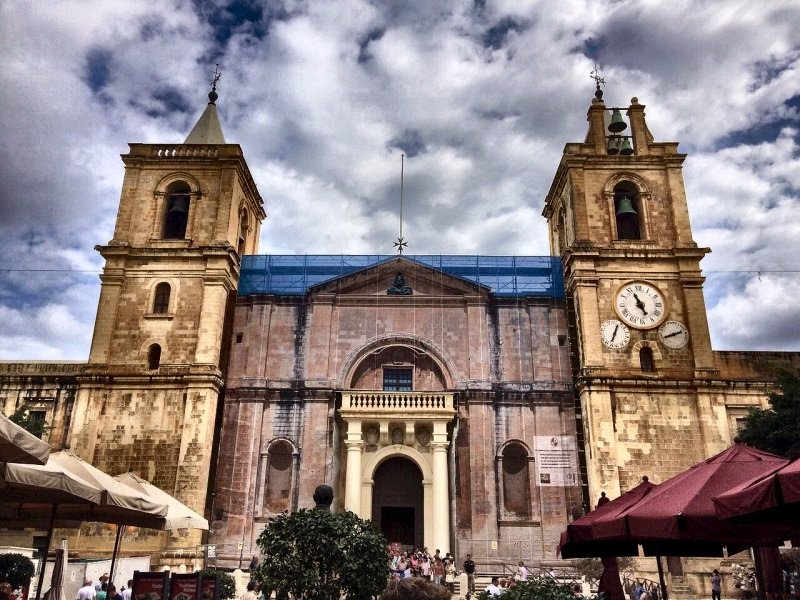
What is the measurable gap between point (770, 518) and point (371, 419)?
58.3 feet

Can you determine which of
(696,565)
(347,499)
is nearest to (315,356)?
(347,499)

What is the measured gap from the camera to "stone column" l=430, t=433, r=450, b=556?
2231 cm

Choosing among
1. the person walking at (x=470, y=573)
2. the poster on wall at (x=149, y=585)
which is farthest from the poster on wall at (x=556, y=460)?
the poster on wall at (x=149, y=585)

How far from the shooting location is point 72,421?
23.6 meters

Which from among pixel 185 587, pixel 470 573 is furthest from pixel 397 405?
pixel 185 587

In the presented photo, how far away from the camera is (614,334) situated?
2486cm

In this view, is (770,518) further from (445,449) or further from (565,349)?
(565,349)

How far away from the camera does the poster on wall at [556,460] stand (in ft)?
77.8

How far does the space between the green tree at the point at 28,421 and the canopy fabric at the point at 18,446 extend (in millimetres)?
16784

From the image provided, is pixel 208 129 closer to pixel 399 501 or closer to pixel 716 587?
pixel 399 501

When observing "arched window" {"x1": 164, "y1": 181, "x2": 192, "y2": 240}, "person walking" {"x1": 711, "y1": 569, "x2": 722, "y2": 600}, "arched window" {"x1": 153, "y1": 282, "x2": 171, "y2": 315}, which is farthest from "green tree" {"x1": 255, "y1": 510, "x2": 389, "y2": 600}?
"arched window" {"x1": 164, "y1": 181, "x2": 192, "y2": 240}

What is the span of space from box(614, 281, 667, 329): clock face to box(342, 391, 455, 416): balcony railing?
7.60 meters

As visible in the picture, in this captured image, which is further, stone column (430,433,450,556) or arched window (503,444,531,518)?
arched window (503,444,531,518)

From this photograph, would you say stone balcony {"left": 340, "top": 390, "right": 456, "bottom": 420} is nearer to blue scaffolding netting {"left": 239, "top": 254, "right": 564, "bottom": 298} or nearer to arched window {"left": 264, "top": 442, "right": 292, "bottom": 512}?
arched window {"left": 264, "top": 442, "right": 292, "bottom": 512}
